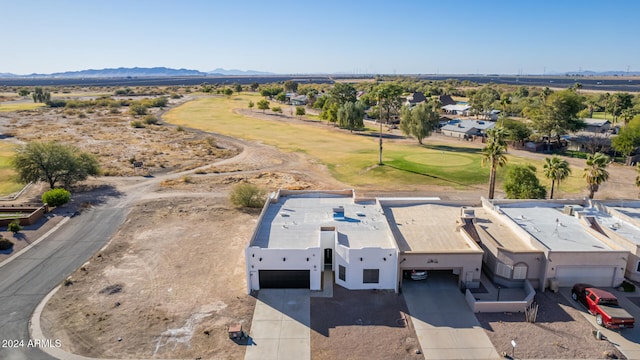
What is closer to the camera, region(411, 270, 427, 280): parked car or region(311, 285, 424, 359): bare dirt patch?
region(311, 285, 424, 359): bare dirt patch

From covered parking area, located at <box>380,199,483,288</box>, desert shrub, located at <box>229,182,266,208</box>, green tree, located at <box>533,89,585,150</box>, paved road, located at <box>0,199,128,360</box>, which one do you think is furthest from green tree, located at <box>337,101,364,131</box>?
paved road, located at <box>0,199,128,360</box>

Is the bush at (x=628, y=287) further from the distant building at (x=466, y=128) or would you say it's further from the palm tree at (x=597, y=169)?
the distant building at (x=466, y=128)

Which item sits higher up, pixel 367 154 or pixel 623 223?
pixel 623 223

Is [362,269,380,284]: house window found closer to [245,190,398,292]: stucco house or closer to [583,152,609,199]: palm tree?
[245,190,398,292]: stucco house

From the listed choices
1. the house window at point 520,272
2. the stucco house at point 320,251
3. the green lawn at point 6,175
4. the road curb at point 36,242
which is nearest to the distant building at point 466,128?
the stucco house at point 320,251

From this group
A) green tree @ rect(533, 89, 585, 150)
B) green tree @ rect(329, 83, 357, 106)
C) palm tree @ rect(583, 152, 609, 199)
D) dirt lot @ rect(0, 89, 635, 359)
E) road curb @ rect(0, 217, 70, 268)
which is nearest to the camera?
dirt lot @ rect(0, 89, 635, 359)

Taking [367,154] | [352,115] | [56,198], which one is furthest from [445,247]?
[352,115]

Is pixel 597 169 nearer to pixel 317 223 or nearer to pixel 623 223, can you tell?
pixel 623 223
